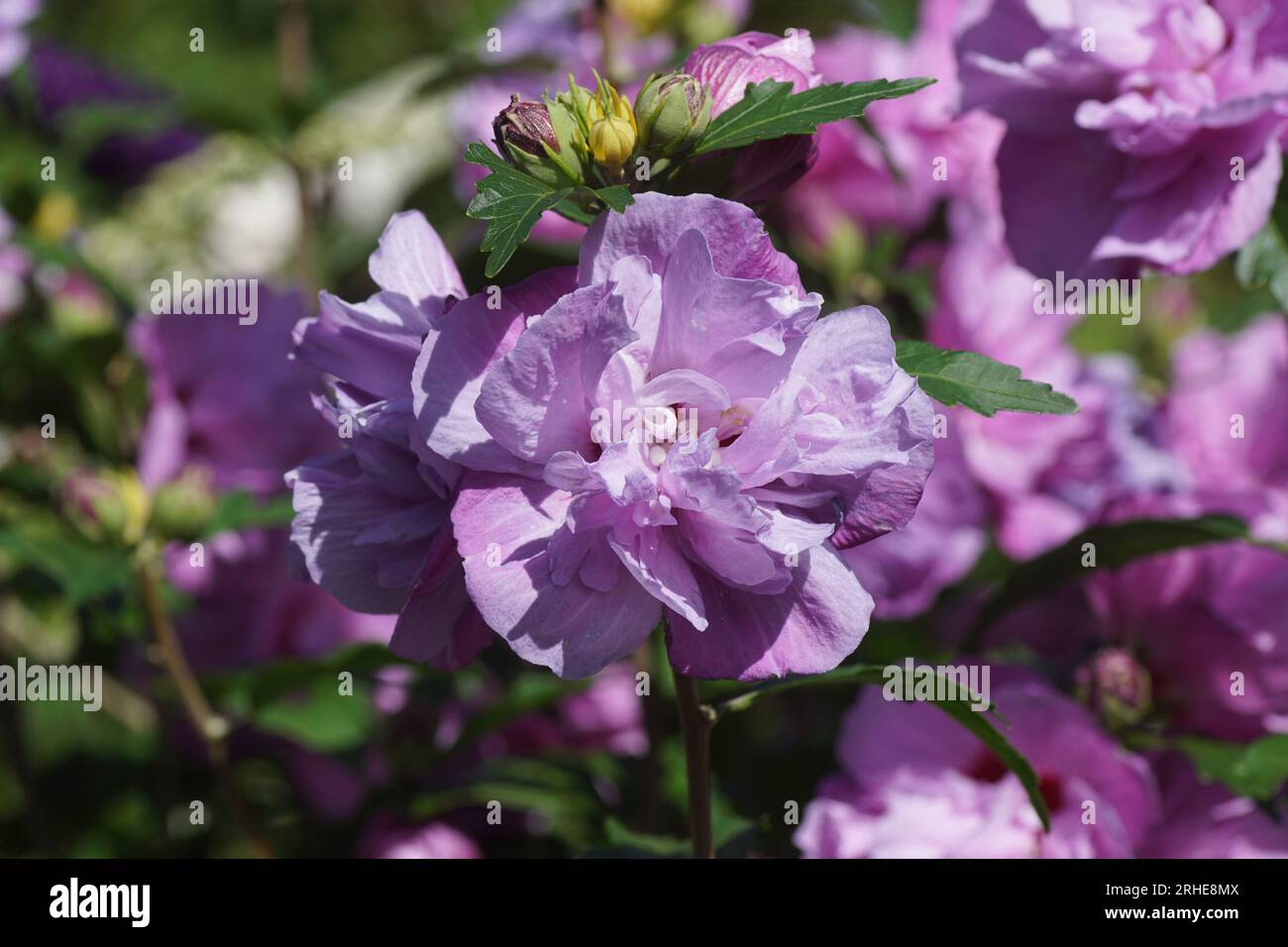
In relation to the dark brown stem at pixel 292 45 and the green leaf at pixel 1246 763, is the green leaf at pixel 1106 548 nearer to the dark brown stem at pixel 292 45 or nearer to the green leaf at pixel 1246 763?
the green leaf at pixel 1246 763

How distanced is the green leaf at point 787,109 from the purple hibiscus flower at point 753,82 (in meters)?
0.02

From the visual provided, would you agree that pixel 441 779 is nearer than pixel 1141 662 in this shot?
No

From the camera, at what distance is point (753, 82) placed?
737 millimetres

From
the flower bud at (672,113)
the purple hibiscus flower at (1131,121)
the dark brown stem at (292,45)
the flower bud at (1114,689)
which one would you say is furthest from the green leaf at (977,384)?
the dark brown stem at (292,45)

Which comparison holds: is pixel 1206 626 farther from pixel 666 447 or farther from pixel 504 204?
pixel 504 204

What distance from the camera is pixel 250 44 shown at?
5.17m

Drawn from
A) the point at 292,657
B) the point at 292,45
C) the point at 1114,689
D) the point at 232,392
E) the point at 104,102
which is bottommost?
the point at 1114,689

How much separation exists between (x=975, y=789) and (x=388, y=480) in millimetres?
527

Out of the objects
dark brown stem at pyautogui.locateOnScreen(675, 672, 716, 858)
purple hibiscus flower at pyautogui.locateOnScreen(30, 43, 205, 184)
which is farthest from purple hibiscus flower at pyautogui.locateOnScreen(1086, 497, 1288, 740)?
purple hibiscus flower at pyautogui.locateOnScreen(30, 43, 205, 184)

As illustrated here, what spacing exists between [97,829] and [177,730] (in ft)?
0.54

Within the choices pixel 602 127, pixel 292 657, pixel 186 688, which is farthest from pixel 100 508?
pixel 602 127
